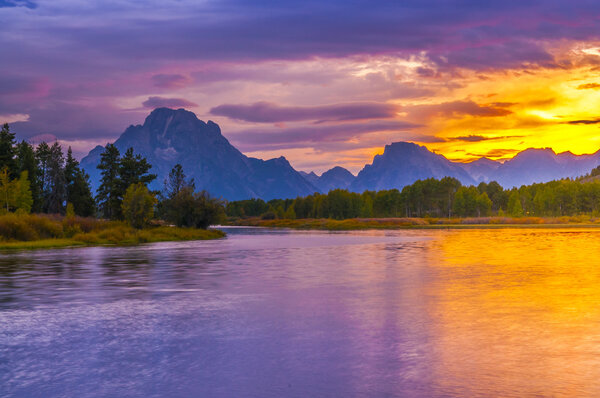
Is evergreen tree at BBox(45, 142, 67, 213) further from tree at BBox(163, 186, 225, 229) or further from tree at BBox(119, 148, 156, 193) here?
tree at BBox(163, 186, 225, 229)

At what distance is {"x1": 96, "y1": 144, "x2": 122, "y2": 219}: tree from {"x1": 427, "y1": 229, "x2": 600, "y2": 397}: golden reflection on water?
82.2 meters

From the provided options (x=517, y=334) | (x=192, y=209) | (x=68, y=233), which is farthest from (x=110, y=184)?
(x=517, y=334)

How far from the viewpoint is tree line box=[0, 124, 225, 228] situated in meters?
76.4

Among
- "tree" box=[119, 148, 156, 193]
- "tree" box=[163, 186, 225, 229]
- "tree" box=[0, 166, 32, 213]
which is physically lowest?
"tree" box=[163, 186, 225, 229]

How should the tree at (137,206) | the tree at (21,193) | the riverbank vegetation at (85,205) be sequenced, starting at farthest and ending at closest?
the tree at (137,206), the tree at (21,193), the riverbank vegetation at (85,205)

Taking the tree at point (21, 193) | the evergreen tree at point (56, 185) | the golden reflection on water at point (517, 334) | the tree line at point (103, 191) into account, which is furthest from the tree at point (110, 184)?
the golden reflection on water at point (517, 334)

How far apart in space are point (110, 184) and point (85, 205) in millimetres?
16305

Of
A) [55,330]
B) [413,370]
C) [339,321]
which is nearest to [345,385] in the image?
[413,370]

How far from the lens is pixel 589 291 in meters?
22.7

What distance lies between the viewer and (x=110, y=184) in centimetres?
10612

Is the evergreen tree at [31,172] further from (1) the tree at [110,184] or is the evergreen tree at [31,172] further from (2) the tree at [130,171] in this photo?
(2) the tree at [130,171]

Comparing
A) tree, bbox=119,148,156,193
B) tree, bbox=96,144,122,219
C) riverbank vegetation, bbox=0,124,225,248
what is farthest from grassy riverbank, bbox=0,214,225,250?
tree, bbox=119,148,156,193

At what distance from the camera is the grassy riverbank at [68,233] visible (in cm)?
5706

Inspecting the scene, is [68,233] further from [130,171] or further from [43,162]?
[43,162]
